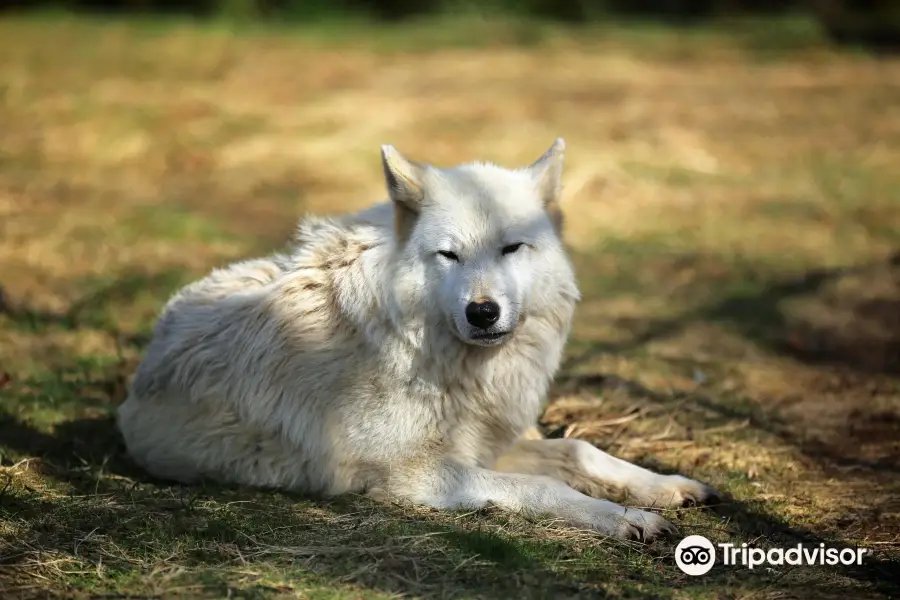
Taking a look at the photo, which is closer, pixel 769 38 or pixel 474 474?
pixel 474 474

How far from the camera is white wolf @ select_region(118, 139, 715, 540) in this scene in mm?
4398

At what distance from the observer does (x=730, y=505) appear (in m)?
4.66

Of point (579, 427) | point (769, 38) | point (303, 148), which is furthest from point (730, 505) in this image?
point (769, 38)

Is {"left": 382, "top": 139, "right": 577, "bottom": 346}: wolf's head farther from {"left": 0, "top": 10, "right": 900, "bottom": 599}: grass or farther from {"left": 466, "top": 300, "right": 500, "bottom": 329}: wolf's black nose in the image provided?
{"left": 0, "top": 10, "right": 900, "bottom": 599}: grass

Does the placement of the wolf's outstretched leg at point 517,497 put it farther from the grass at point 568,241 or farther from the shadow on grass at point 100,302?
the shadow on grass at point 100,302

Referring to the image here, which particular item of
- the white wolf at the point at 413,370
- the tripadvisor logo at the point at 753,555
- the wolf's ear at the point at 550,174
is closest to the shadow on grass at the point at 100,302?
the white wolf at the point at 413,370

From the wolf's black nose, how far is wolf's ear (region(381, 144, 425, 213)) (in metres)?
0.56

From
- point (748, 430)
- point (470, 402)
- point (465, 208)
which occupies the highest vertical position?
point (465, 208)

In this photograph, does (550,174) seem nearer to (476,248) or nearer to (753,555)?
(476,248)

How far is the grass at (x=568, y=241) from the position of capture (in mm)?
3957

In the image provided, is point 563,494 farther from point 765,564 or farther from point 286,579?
point 286,579

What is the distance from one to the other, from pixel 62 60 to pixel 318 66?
12.4 ft

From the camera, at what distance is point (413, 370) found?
4.55 metres

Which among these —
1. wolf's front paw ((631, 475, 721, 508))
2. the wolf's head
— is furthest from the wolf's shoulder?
wolf's front paw ((631, 475, 721, 508))
